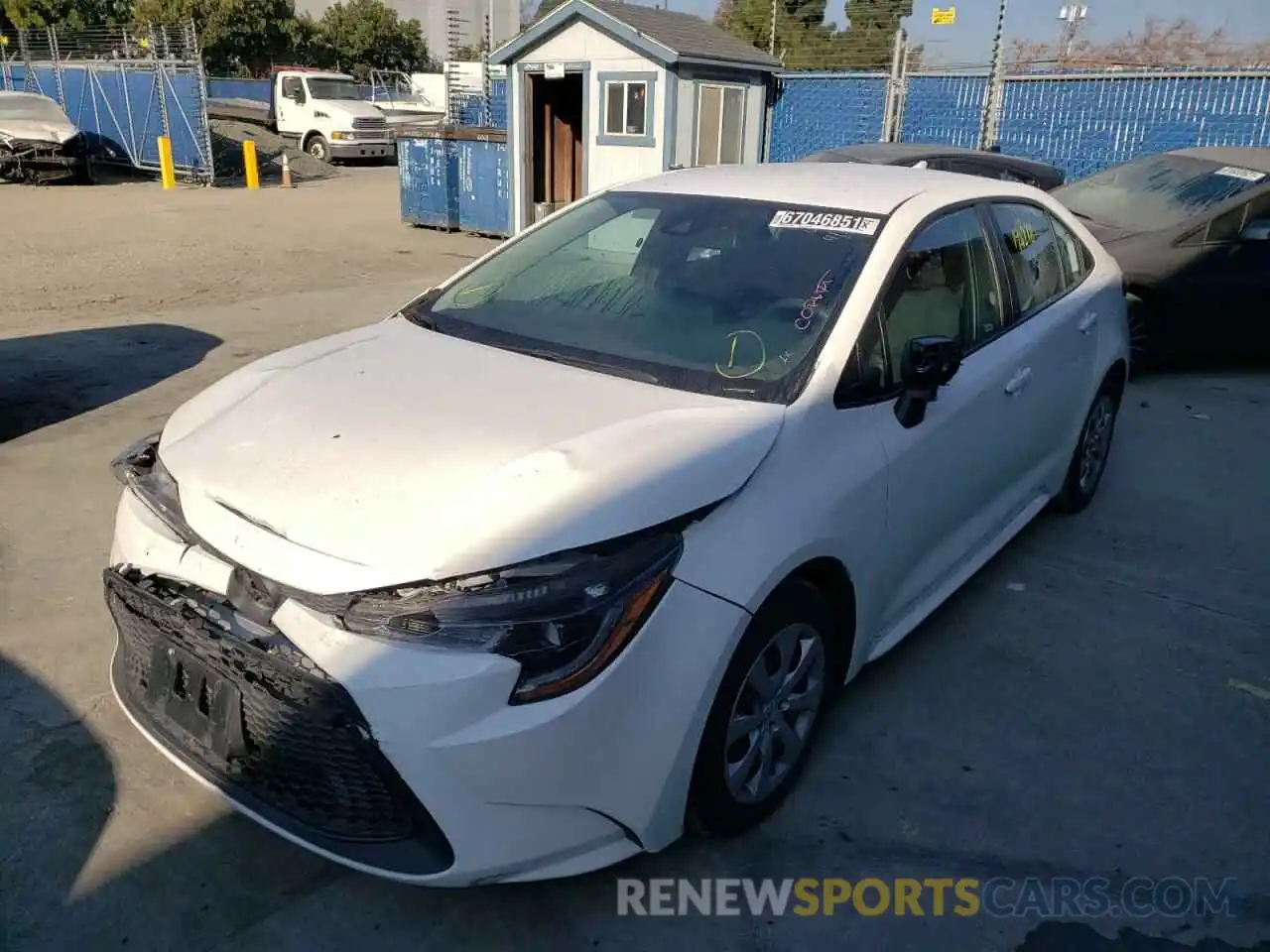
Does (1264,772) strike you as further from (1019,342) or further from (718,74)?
(718,74)

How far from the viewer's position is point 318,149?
26.5 meters

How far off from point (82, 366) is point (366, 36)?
47.4m

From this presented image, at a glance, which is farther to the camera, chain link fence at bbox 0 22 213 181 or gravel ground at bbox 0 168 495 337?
chain link fence at bbox 0 22 213 181

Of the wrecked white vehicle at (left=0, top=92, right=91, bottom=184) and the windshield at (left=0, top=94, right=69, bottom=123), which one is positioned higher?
the windshield at (left=0, top=94, right=69, bottom=123)

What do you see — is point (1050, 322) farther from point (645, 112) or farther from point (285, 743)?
point (645, 112)

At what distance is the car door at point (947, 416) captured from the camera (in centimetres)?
296

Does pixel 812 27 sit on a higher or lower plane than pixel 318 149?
higher

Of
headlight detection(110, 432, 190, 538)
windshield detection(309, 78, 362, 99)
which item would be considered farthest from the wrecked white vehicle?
headlight detection(110, 432, 190, 538)

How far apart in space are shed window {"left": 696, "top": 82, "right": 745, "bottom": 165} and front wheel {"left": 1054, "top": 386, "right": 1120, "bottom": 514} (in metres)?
8.87

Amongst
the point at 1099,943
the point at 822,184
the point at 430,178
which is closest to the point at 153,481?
the point at 822,184

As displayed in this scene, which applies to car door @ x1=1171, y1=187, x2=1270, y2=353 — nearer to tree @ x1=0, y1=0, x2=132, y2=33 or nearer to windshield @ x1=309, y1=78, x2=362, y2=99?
windshield @ x1=309, y1=78, x2=362, y2=99

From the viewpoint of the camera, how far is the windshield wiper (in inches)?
113

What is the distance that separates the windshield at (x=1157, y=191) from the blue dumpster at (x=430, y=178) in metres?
8.97

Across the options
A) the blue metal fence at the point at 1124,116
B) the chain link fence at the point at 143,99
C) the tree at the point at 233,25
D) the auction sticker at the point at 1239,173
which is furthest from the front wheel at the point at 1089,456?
the tree at the point at 233,25
